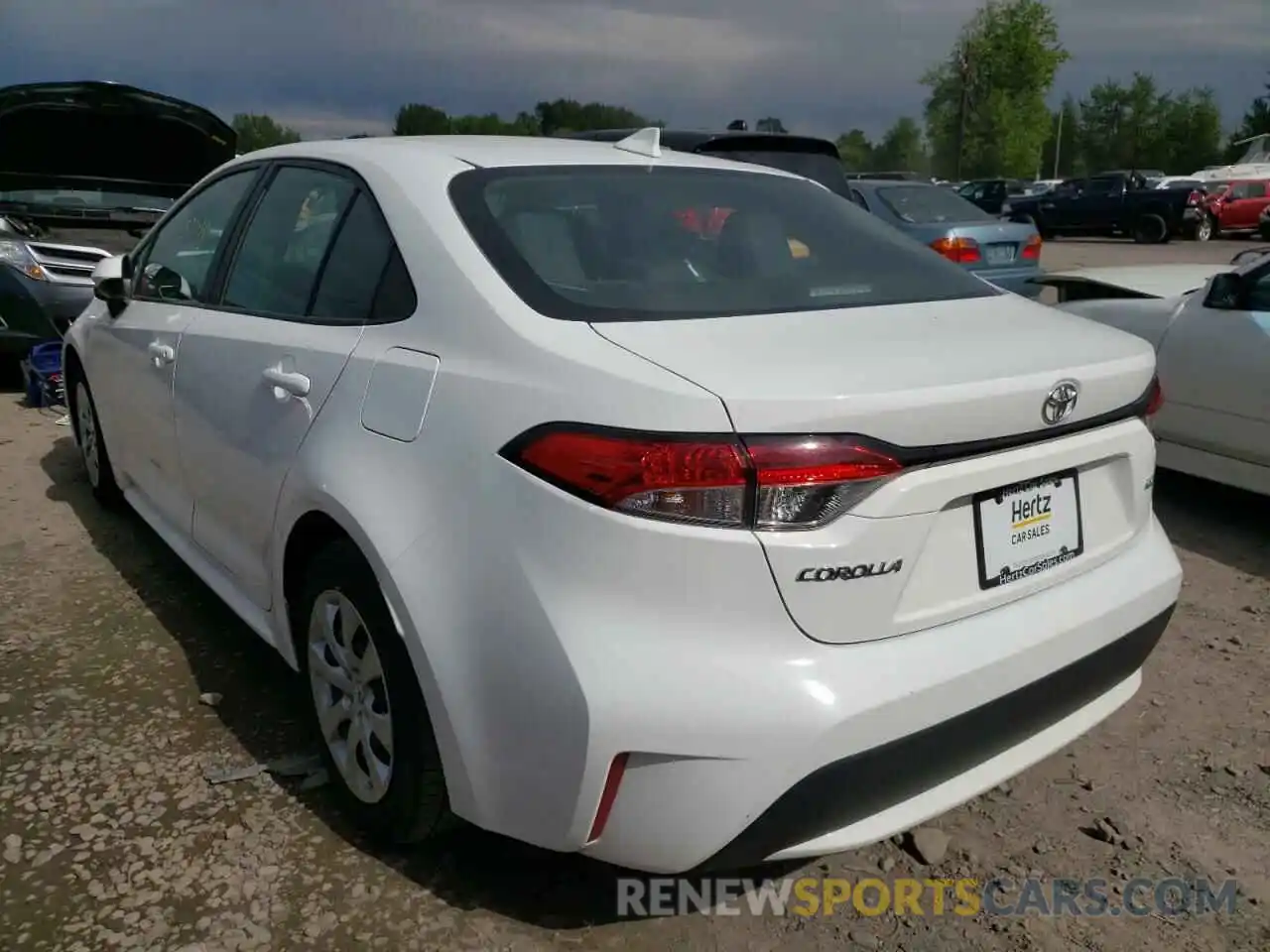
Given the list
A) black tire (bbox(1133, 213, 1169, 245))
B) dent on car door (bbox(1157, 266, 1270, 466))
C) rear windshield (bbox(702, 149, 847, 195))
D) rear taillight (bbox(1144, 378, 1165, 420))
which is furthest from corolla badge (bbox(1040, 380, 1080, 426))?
black tire (bbox(1133, 213, 1169, 245))

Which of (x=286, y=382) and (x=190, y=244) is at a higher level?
(x=190, y=244)

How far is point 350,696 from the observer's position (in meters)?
2.45

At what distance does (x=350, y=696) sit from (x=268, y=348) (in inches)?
35.9

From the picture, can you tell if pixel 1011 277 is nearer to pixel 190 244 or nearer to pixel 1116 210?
pixel 190 244

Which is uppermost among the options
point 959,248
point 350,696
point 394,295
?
point 394,295

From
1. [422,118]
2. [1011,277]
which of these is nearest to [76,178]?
[422,118]

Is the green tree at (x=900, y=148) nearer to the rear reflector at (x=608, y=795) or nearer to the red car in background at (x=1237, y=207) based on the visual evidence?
the red car in background at (x=1237, y=207)

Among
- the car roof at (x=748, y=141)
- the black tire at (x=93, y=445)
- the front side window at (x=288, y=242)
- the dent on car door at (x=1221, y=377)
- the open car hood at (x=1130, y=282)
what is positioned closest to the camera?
the front side window at (x=288, y=242)

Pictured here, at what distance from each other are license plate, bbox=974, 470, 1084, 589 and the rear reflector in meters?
0.76

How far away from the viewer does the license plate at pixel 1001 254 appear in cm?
944

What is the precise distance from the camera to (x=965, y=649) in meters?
1.97

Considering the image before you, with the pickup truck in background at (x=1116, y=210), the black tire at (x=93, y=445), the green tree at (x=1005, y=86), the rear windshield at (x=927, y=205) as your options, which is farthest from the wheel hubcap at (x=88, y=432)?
the green tree at (x=1005, y=86)

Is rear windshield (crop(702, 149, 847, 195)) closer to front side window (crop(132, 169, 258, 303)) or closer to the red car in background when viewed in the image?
front side window (crop(132, 169, 258, 303))

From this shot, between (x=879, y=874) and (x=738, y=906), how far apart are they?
35cm
